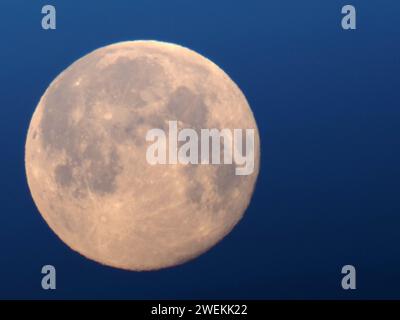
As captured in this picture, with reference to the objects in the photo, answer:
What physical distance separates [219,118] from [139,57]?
139 centimetres

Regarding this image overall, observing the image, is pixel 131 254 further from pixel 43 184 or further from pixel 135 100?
pixel 135 100

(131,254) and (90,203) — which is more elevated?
(90,203)

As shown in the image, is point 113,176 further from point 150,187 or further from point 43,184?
point 43,184

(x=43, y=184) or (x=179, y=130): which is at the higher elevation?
(x=179, y=130)

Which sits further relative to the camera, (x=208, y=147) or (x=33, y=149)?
(x=33, y=149)

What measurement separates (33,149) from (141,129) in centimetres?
180

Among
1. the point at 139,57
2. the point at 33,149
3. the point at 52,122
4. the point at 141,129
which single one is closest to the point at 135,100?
the point at 141,129

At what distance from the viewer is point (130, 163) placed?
5883mm

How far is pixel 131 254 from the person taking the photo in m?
6.40

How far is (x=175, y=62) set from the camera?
258 inches

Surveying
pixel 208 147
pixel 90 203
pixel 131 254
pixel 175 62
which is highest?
pixel 175 62

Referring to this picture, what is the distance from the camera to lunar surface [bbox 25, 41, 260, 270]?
5.91 m

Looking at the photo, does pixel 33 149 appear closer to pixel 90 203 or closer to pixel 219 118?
pixel 90 203

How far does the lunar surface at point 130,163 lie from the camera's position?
5914mm
